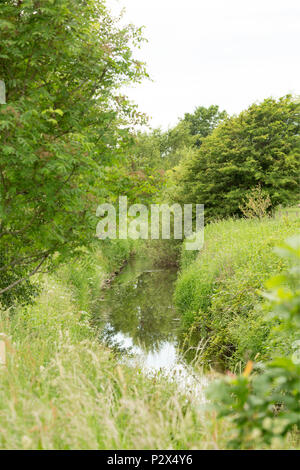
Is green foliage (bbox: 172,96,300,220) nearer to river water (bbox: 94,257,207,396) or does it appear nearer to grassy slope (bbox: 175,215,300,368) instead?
river water (bbox: 94,257,207,396)

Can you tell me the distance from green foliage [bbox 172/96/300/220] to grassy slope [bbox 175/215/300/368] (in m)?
7.84

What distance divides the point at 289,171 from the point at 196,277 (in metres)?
10.8

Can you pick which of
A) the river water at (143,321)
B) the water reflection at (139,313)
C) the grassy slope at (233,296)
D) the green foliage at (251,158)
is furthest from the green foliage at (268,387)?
the green foliage at (251,158)

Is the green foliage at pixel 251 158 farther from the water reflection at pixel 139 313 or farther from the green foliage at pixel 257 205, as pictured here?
the water reflection at pixel 139 313

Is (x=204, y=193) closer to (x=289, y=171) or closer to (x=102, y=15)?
(x=289, y=171)

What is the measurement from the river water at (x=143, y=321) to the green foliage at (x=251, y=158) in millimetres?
5097

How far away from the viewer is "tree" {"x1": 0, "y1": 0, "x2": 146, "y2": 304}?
395cm

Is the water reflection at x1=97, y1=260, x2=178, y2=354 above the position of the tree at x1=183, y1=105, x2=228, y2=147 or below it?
below

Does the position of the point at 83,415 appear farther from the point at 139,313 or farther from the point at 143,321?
the point at 139,313

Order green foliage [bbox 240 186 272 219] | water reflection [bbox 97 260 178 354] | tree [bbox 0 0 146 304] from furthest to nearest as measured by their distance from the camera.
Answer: green foliage [bbox 240 186 272 219] < water reflection [bbox 97 260 178 354] < tree [bbox 0 0 146 304]

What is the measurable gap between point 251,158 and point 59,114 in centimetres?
1615

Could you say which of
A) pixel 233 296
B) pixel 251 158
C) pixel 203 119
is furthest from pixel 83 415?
pixel 203 119

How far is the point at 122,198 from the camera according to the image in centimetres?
515

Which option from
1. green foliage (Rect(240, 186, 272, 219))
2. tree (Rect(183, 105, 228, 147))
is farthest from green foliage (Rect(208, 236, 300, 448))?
tree (Rect(183, 105, 228, 147))
